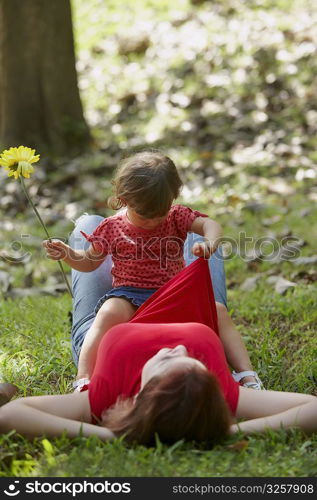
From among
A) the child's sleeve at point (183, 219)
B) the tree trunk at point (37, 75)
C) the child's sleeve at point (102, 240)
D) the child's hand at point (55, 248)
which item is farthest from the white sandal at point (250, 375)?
the tree trunk at point (37, 75)

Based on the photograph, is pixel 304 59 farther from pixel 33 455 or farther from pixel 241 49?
pixel 33 455

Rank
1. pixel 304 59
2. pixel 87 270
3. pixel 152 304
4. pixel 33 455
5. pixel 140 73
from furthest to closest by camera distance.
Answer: pixel 140 73
pixel 304 59
pixel 87 270
pixel 152 304
pixel 33 455

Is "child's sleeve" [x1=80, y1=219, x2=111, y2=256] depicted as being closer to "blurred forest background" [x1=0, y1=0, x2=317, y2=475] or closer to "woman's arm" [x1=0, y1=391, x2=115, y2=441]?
Answer: "blurred forest background" [x1=0, y1=0, x2=317, y2=475]

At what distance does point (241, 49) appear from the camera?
26.2ft

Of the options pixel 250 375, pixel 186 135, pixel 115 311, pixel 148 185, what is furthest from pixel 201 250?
pixel 186 135

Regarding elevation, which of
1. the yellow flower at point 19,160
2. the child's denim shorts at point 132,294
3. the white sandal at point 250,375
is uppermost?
the yellow flower at point 19,160

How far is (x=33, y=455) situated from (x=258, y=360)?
4.14 feet

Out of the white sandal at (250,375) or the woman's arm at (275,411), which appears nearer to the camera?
the woman's arm at (275,411)

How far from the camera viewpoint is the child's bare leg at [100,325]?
3.03 metres

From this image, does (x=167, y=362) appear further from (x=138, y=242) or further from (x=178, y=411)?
(x=138, y=242)

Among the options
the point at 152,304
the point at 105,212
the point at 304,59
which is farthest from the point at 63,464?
the point at 304,59

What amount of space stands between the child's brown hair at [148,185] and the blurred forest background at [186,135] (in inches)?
33.3

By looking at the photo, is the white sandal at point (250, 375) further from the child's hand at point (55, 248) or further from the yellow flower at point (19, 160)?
the yellow flower at point (19, 160)

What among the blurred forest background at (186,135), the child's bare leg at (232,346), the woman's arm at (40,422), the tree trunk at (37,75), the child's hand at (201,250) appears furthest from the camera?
the tree trunk at (37,75)
